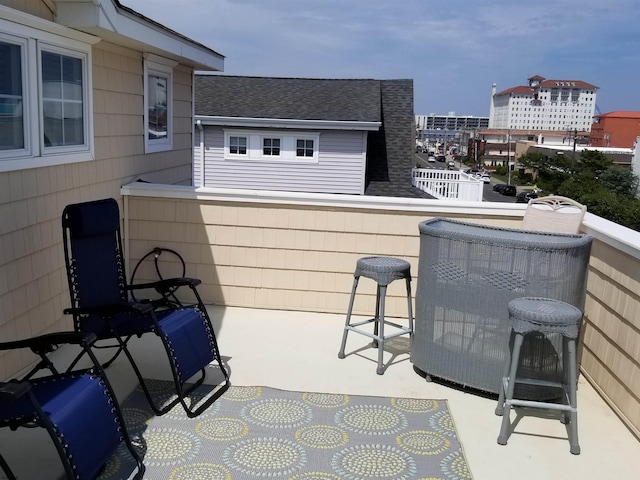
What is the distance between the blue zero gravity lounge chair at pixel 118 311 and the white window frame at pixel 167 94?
2.10m

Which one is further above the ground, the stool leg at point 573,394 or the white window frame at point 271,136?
the white window frame at point 271,136

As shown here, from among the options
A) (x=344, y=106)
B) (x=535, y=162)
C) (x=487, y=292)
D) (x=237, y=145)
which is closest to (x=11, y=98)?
(x=487, y=292)

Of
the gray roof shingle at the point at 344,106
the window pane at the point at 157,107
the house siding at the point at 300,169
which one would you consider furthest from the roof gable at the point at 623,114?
the window pane at the point at 157,107

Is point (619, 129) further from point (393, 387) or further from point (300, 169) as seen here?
point (393, 387)

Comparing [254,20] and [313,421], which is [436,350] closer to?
[313,421]

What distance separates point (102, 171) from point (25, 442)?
2429 millimetres

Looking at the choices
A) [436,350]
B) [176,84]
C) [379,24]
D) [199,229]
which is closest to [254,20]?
[379,24]

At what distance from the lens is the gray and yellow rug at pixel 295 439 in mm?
2809

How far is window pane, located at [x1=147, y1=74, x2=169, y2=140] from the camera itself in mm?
6012

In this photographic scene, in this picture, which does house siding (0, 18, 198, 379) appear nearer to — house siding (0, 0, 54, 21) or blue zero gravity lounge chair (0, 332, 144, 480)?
house siding (0, 0, 54, 21)

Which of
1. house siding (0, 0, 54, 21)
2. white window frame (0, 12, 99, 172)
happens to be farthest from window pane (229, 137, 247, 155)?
house siding (0, 0, 54, 21)

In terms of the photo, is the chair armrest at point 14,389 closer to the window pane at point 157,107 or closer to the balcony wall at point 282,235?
the balcony wall at point 282,235

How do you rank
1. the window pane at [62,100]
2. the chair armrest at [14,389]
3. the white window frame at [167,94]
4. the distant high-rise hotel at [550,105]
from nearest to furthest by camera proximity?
the chair armrest at [14,389], the window pane at [62,100], the white window frame at [167,94], the distant high-rise hotel at [550,105]

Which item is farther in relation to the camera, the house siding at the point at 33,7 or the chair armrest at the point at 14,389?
the house siding at the point at 33,7
